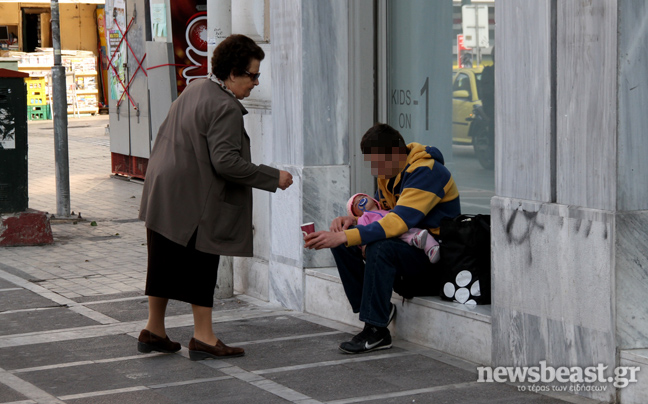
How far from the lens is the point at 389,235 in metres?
5.24

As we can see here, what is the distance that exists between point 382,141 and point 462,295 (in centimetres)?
95

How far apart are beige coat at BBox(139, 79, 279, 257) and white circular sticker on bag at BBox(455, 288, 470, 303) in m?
1.15

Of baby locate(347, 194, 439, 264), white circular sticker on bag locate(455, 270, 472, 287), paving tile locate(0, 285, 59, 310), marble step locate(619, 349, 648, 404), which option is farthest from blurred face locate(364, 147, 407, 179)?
paving tile locate(0, 285, 59, 310)

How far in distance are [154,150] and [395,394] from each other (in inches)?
74.8

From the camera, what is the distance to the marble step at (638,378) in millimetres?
4172

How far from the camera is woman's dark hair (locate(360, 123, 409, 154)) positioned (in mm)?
5375

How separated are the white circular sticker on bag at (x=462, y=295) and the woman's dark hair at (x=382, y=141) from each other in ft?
2.70

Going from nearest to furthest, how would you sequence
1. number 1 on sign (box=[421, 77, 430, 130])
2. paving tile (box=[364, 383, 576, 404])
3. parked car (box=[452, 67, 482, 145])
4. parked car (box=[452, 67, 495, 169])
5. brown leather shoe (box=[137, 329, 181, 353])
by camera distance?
paving tile (box=[364, 383, 576, 404])
brown leather shoe (box=[137, 329, 181, 353])
parked car (box=[452, 67, 495, 169])
parked car (box=[452, 67, 482, 145])
number 1 on sign (box=[421, 77, 430, 130])

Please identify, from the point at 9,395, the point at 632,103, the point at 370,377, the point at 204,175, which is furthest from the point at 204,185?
the point at 632,103

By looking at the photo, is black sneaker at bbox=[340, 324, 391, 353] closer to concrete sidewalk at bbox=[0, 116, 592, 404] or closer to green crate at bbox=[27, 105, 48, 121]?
concrete sidewalk at bbox=[0, 116, 592, 404]

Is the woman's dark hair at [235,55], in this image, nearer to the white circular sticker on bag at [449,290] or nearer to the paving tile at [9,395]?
the white circular sticker on bag at [449,290]

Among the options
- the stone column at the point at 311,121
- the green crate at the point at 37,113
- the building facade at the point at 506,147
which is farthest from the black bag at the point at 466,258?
Answer: the green crate at the point at 37,113

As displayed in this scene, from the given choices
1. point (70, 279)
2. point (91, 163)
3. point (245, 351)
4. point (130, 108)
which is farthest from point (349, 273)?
point (91, 163)

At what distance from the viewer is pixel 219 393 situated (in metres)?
4.80
